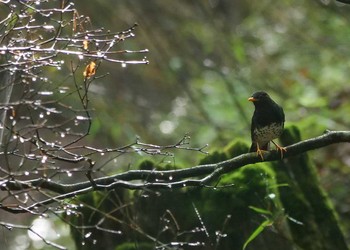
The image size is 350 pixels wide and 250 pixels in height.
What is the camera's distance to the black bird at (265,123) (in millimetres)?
5887

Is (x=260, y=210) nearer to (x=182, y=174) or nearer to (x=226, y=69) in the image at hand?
(x=182, y=174)

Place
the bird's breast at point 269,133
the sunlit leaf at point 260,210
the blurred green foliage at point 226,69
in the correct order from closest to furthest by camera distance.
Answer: the sunlit leaf at point 260,210 → the bird's breast at point 269,133 → the blurred green foliage at point 226,69

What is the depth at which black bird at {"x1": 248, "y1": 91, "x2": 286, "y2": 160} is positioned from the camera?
19.3 ft

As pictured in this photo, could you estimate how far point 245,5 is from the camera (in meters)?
13.1

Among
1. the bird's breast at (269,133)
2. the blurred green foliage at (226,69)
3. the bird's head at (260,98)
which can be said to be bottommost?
the bird's breast at (269,133)


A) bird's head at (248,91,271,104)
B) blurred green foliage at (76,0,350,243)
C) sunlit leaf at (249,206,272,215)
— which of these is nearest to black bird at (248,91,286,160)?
bird's head at (248,91,271,104)

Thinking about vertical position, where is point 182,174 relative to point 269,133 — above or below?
below

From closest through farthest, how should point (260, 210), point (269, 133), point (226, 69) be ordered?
point (260, 210) → point (269, 133) → point (226, 69)

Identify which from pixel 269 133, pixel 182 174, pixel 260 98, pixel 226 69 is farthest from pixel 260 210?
pixel 226 69

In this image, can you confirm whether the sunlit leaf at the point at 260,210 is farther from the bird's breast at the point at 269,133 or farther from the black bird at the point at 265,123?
the bird's breast at the point at 269,133

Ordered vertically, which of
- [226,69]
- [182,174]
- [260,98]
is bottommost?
[182,174]

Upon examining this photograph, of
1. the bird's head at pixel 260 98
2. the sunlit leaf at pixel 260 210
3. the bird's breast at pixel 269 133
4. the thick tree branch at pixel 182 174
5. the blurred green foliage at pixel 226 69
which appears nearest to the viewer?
the thick tree branch at pixel 182 174

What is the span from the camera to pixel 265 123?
595 cm

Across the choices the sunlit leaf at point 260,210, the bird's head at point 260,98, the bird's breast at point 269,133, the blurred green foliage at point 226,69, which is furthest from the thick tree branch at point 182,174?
the blurred green foliage at point 226,69
